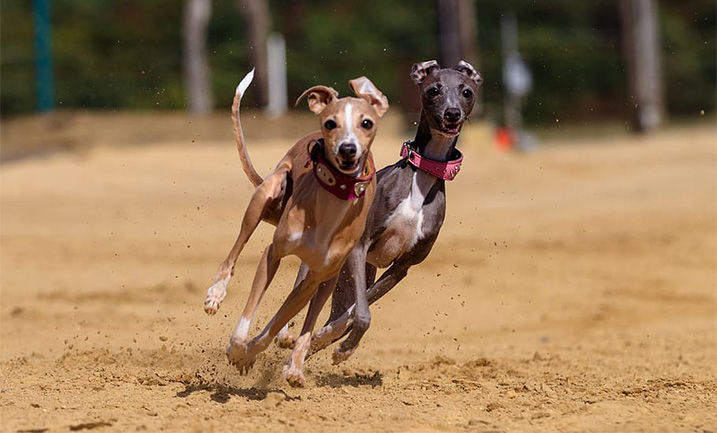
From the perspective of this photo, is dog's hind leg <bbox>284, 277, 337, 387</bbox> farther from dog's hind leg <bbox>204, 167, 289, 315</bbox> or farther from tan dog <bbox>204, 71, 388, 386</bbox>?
dog's hind leg <bbox>204, 167, 289, 315</bbox>

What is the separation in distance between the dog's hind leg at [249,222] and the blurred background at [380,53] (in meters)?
13.7

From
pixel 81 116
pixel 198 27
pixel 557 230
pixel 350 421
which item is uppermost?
pixel 198 27

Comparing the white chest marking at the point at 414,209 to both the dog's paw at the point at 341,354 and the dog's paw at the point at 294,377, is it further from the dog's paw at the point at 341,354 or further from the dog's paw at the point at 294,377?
the dog's paw at the point at 294,377

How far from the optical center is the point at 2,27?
97.6 feet

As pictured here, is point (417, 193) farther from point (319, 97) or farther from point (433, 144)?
point (319, 97)

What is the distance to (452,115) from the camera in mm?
6199

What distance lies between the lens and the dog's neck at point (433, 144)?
6410mm

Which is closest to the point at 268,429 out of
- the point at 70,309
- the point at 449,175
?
the point at 449,175

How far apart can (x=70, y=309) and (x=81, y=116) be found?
27.7 ft

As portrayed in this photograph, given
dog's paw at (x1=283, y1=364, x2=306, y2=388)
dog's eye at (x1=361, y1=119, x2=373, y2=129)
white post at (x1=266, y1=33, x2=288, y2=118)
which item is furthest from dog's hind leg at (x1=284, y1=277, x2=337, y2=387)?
white post at (x1=266, y1=33, x2=288, y2=118)

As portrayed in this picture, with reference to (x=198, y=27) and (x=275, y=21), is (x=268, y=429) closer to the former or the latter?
(x=198, y=27)

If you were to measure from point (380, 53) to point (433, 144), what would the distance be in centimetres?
2308

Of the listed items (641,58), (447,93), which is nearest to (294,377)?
(447,93)

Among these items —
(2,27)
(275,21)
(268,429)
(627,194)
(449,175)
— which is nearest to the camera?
(268,429)
